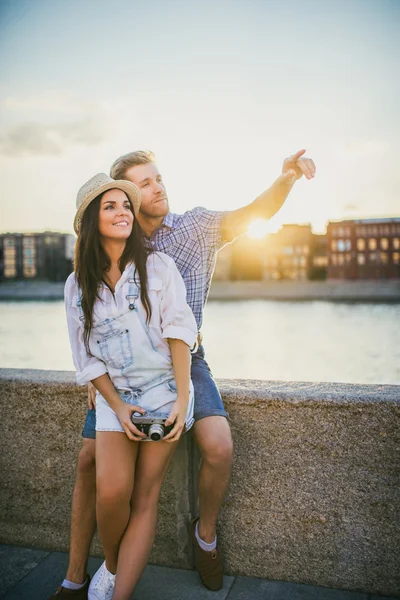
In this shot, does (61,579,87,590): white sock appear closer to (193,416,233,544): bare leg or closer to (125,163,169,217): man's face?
(193,416,233,544): bare leg

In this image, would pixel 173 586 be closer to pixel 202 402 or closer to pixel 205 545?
pixel 205 545

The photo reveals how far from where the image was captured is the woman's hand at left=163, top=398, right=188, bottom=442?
200 cm

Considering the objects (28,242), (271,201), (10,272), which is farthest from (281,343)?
(10,272)

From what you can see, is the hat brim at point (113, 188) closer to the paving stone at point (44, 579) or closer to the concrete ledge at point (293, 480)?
the concrete ledge at point (293, 480)

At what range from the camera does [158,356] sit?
2.07 meters

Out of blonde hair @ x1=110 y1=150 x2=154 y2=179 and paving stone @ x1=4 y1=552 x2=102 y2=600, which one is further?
blonde hair @ x1=110 y1=150 x2=154 y2=179

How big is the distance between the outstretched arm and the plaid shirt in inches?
1.9

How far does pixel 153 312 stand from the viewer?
2086 millimetres

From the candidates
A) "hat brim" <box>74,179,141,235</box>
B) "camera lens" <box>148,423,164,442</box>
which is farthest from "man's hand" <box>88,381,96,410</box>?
"hat brim" <box>74,179,141,235</box>

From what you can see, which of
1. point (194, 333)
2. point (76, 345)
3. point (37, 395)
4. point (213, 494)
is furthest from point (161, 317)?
point (37, 395)

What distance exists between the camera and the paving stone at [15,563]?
232 cm

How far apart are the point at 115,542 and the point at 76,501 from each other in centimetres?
27

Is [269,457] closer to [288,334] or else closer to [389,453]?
[389,453]

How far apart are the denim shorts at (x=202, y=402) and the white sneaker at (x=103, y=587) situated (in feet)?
1.61
